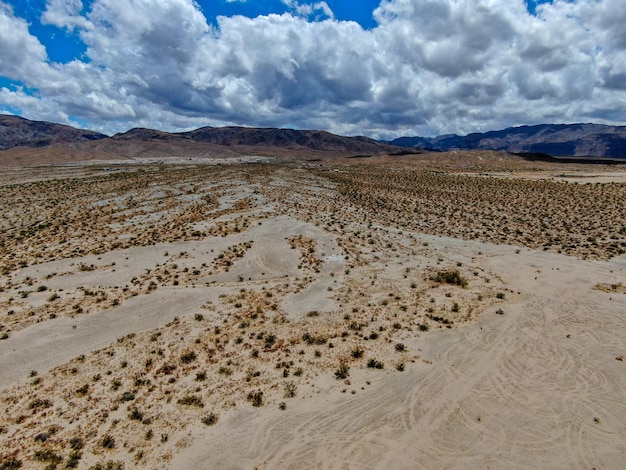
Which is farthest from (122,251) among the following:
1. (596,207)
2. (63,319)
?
(596,207)

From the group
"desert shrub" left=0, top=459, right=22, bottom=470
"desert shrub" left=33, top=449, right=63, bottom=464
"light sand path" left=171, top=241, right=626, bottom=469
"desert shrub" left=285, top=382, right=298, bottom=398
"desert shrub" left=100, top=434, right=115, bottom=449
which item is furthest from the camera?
"desert shrub" left=285, top=382, right=298, bottom=398

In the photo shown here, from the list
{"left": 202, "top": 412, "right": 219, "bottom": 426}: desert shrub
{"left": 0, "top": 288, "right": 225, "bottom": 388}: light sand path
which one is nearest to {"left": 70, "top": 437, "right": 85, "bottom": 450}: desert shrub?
{"left": 202, "top": 412, "right": 219, "bottom": 426}: desert shrub

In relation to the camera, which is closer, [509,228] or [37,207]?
[509,228]

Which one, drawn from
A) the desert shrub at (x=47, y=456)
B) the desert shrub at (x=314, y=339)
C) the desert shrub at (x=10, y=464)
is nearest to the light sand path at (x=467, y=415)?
the desert shrub at (x=314, y=339)

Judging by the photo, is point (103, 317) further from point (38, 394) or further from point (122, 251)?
point (122, 251)

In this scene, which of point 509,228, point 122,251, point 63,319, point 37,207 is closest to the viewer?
point 63,319

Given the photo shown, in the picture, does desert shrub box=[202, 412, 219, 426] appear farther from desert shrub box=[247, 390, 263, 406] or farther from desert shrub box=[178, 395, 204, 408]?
desert shrub box=[247, 390, 263, 406]

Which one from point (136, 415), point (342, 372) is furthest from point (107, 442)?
point (342, 372)

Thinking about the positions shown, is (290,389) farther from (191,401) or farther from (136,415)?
(136,415)
